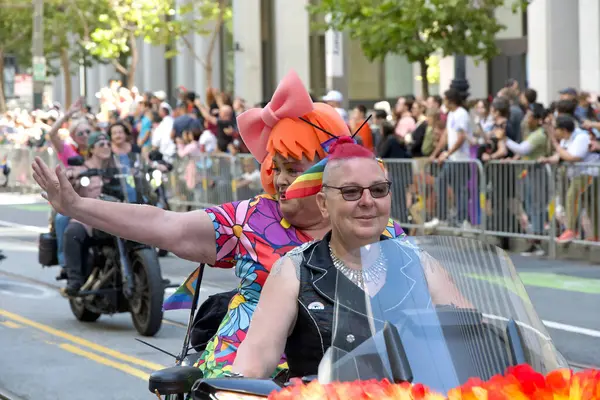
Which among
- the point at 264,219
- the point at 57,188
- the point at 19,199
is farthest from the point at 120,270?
the point at 19,199

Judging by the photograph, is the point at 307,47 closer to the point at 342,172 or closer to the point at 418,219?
the point at 418,219

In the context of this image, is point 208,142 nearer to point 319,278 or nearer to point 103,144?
point 103,144

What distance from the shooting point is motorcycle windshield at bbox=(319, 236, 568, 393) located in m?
3.37

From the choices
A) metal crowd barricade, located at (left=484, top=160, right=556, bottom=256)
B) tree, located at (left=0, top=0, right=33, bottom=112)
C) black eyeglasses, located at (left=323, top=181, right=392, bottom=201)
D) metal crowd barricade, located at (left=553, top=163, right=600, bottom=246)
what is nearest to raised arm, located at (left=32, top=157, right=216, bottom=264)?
black eyeglasses, located at (left=323, top=181, right=392, bottom=201)

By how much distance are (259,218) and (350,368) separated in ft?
5.10

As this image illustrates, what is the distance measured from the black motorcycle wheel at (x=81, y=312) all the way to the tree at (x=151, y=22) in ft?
85.1

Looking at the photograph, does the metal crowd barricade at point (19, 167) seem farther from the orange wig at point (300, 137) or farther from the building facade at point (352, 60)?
the orange wig at point (300, 137)

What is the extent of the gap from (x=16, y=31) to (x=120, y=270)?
46765 mm

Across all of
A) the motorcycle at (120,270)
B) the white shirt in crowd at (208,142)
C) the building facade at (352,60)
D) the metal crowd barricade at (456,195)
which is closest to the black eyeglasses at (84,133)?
the motorcycle at (120,270)

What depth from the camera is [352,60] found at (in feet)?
132

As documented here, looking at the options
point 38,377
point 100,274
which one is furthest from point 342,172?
point 100,274

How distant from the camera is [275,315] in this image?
3.97 meters

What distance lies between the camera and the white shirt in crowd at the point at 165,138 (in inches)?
880

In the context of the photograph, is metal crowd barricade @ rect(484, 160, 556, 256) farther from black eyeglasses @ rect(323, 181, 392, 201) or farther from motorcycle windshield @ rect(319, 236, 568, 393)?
motorcycle windshield @ rect(319, 236, 568, 393)
